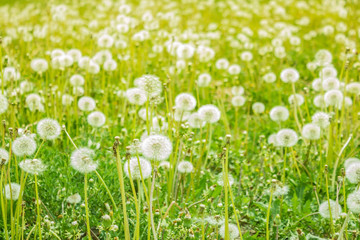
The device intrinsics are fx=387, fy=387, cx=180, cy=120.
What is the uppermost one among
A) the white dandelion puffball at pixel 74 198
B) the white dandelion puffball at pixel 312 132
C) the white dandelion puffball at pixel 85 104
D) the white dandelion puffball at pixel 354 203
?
the white dandelion puffball at pixel 85 104

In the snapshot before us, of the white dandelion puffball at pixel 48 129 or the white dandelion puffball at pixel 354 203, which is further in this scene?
the white dandelion puffball at pixel 48 129

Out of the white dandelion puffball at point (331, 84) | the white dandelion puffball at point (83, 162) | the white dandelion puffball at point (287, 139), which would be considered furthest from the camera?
the white dandelion puffball at point (331, 84)

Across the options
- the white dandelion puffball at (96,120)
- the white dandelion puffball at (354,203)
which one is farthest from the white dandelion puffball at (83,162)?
the white dandelion puffball at (354,203)

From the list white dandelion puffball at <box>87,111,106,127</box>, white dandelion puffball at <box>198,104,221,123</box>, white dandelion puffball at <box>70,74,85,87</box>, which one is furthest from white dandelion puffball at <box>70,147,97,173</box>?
white dandelion puffball at <box>70,74,85,87</box>

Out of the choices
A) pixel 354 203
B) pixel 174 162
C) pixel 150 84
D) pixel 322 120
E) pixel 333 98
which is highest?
pixel 150 84

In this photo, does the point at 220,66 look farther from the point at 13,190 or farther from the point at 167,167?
the point at 13,190

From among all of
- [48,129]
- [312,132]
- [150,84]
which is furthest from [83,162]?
[312,132]

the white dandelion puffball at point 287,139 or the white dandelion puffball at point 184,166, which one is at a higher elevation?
the white dandelion puffball at point 287,139

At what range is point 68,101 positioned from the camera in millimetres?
3053

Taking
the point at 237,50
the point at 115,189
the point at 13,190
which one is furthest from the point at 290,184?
the point at 237,50

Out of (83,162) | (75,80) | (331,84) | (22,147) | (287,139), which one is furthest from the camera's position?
(75,80)

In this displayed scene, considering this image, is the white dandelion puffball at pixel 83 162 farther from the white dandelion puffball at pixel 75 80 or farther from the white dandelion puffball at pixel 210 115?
the white dandelion puffball at pixel 75 80

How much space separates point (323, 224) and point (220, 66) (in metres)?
2.53

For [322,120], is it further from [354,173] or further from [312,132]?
[354,173]
